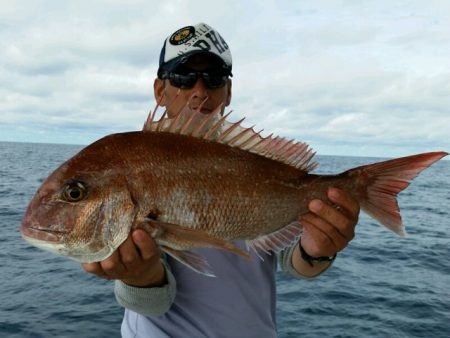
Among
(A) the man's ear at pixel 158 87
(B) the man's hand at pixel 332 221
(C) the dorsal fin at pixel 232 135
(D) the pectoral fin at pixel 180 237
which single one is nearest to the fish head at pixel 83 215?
(D) the pectoral fin at pixel 180 237

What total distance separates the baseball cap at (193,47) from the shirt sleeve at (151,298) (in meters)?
1.78

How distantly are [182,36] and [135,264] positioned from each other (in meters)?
2.12

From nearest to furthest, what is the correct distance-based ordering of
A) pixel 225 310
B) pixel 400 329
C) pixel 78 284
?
pixel 225 310
pixel 400 329
pixel 78 284

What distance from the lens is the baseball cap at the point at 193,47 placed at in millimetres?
3723

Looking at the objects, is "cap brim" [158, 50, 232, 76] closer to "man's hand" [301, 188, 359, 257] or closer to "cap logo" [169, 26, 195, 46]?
"cap logo" [169, 26, 195, 46]

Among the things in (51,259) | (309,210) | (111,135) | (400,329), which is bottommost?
(400,329)

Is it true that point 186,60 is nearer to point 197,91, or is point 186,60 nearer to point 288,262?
point 197,91

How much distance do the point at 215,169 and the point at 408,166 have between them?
45.3 inches

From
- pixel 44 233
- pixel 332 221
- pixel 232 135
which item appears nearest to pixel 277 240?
pixel 332 221

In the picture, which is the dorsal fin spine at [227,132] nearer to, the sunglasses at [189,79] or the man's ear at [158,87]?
the sunglasses at [189,79]

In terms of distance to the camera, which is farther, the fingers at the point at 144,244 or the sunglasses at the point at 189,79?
the sunglasses at the point at 189,79

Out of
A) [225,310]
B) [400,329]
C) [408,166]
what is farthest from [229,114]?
[400,329]

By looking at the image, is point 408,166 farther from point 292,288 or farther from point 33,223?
point 292,288

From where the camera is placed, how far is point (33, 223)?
2.34m
